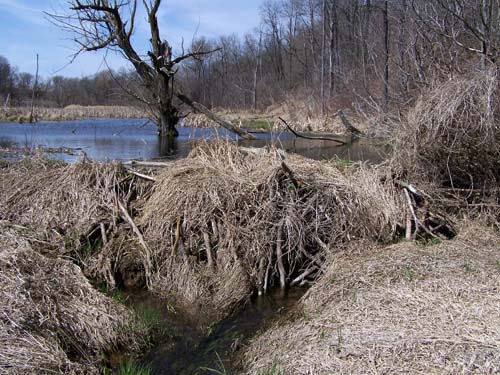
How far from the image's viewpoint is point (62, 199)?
6.80 m

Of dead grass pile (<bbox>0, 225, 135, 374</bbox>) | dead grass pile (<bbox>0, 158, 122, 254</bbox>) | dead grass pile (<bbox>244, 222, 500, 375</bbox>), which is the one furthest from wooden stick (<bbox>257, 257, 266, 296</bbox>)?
dead grass pile (<bbox>0, 158, 122, 254</bbox>)

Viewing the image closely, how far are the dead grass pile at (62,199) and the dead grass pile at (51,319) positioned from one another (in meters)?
1.25

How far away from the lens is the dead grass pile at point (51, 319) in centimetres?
359

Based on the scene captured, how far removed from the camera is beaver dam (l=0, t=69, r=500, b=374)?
12.4 feet

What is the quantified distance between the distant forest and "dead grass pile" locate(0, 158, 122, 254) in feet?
19.5

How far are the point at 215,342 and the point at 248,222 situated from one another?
195 centimetres

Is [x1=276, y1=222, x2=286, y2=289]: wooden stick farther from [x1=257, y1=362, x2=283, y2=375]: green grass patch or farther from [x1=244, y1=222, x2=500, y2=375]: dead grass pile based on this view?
[x1=257, y1=362, x2=283, y2=375]: green grass patch

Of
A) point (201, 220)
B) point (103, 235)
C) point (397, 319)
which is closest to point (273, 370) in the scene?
point (397, 319)

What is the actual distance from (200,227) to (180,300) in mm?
1055

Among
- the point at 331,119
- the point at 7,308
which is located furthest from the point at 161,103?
the point at 7,308

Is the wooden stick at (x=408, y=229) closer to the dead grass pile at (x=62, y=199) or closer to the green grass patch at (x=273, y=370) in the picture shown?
the green grass patch at (x=273, y=370)

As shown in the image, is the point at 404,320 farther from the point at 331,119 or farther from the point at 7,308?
the point at 331,119

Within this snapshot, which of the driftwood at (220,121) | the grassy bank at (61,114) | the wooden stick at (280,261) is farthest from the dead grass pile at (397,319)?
the grassy bank at (61,114)

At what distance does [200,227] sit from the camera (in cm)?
623
